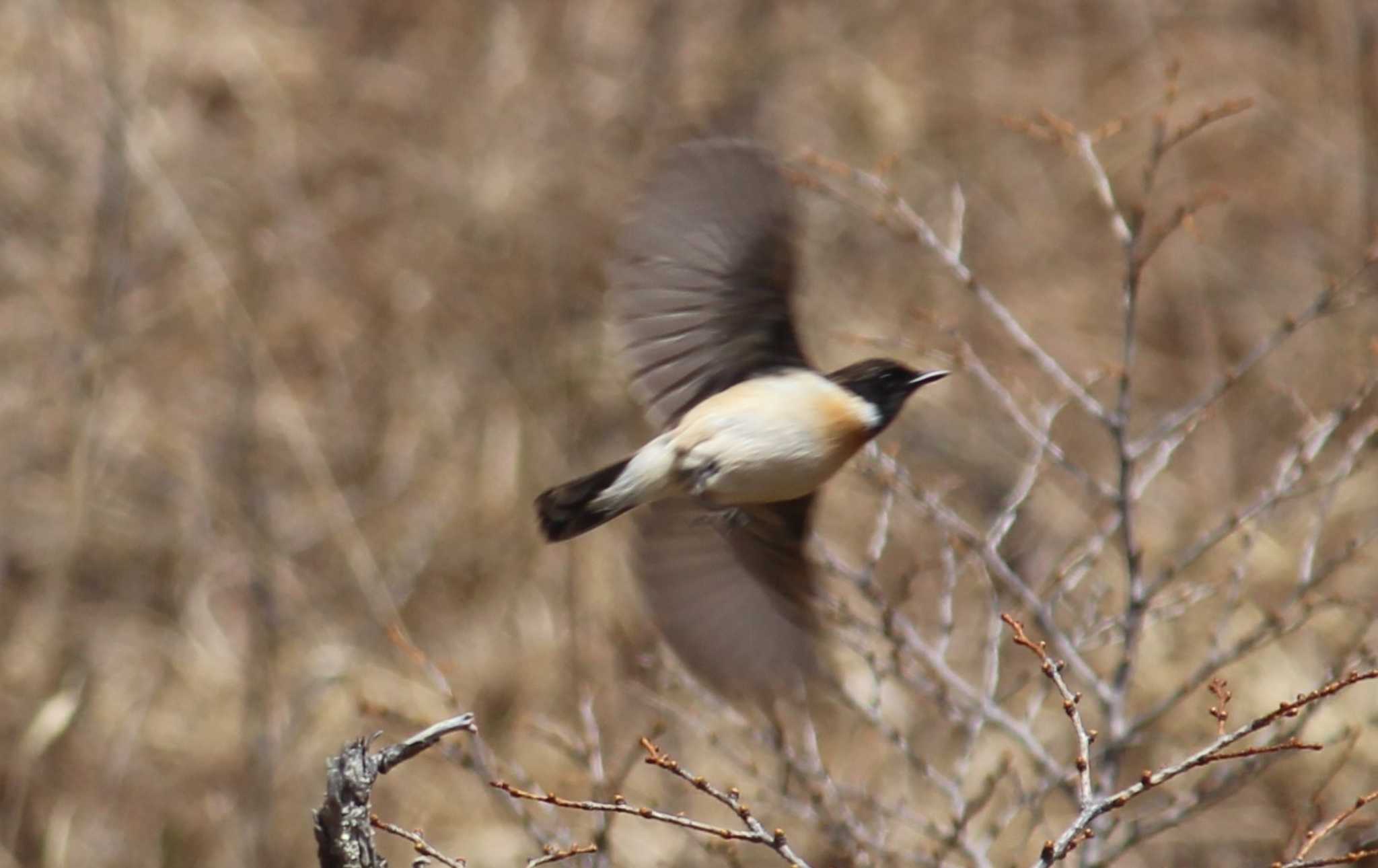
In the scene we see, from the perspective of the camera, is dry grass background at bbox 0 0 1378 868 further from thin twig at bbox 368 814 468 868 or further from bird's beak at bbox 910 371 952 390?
thin twig at bbox 368 814 468 868

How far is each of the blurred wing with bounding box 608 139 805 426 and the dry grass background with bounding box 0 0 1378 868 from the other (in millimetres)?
1321

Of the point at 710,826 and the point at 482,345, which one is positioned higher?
the point at 710,826

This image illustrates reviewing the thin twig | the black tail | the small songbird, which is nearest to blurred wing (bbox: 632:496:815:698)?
the small songbird

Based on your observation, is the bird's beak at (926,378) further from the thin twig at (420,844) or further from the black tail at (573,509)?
the thin twig at (420,844)

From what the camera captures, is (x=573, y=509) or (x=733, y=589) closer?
(x=573, y=509)

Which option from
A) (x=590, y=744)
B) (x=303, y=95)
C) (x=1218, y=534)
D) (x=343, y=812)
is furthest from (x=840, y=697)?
(x=303, y=95)

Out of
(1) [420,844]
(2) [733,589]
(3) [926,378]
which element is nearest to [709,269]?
(3) [926,378]

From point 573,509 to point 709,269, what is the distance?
480mm

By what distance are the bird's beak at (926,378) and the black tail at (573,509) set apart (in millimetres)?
570

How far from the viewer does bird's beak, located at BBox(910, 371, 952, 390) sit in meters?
3.17

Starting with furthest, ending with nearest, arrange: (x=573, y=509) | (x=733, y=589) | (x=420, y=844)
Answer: (x=733, y=589) < (x=573, y=509) < (x=420, y=844)

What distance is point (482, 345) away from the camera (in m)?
6.46

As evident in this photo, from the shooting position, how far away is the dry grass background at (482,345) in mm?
5160

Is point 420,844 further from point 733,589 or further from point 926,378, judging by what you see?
point 926,378
